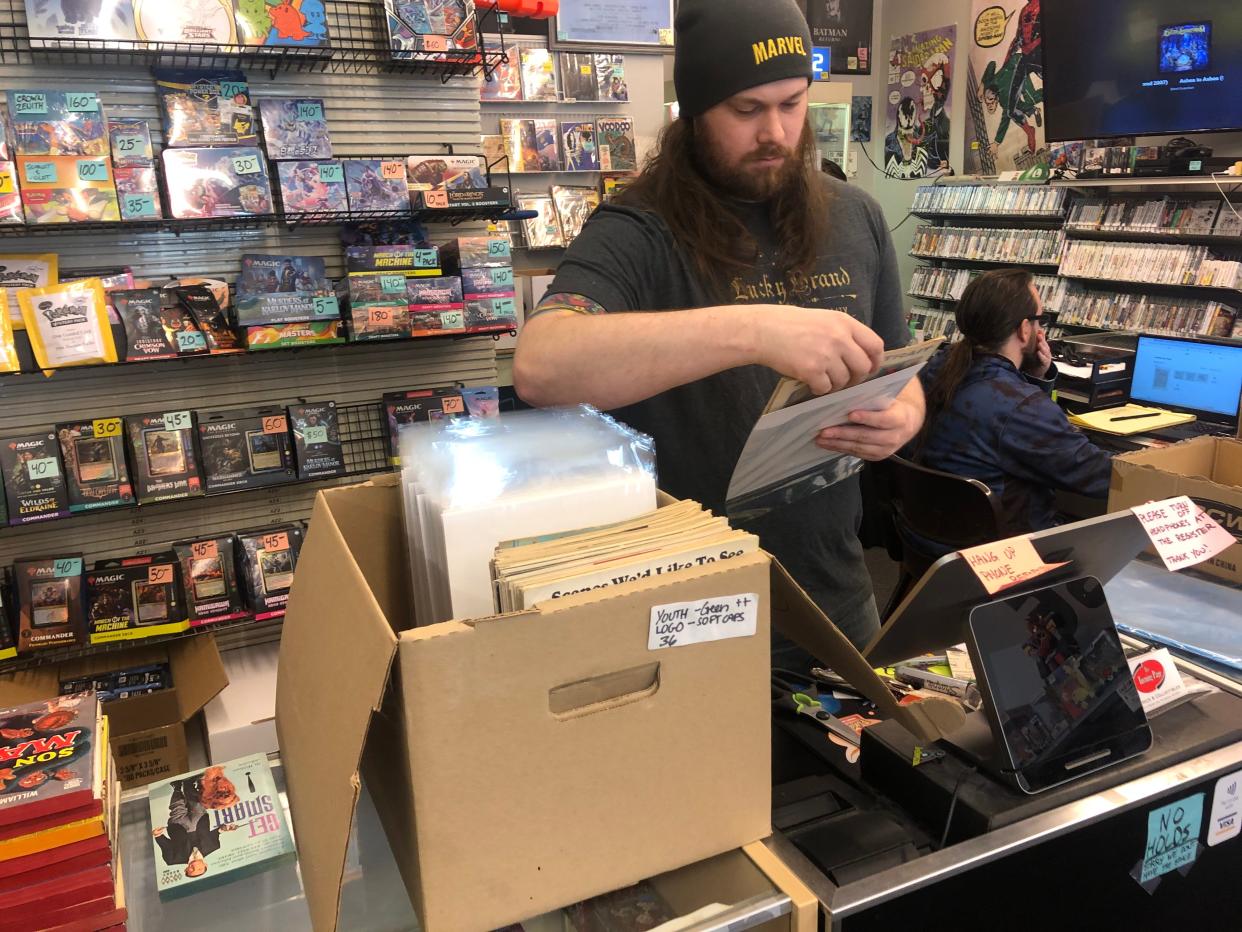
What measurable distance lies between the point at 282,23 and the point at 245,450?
1.23 meters

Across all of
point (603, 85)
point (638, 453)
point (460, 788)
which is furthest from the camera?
point (603, 85)

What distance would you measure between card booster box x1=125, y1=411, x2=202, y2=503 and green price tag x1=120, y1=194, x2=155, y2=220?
1.86 feet

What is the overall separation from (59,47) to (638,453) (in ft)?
7.73

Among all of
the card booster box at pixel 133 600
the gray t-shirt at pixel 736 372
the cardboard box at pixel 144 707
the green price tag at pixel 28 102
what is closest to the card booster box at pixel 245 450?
the card booster box at pixel 133 600

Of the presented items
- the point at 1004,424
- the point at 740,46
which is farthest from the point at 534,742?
the point at 1004,424

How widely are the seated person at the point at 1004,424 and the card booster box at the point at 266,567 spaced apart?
2131 mm

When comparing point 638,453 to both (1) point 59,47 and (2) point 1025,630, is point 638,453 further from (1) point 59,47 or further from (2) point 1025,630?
(1) point 59,47

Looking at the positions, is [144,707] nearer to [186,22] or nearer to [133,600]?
[133,600]

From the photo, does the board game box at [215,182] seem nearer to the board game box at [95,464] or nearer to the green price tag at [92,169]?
the green price tag at [92,169]

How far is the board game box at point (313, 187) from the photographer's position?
2674mm

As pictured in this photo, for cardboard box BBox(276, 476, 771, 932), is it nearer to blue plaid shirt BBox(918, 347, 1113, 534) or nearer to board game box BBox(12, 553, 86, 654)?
board game box BBox(12, 553, 86, 654)

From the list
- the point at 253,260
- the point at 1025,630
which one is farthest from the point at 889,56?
the point at 1025,630

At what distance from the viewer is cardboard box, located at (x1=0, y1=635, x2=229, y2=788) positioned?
2.58 meters

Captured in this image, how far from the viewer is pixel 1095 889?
3.37 ft
